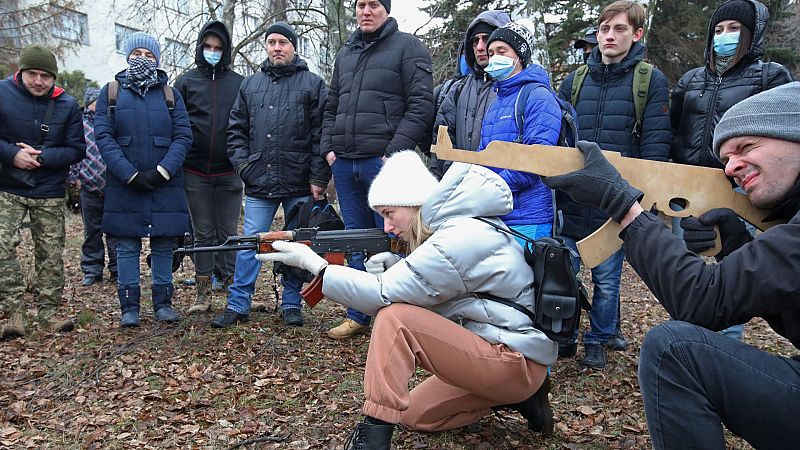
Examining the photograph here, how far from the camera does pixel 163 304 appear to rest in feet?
17.2

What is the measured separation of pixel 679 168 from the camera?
243cm

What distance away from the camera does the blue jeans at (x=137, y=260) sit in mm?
5035

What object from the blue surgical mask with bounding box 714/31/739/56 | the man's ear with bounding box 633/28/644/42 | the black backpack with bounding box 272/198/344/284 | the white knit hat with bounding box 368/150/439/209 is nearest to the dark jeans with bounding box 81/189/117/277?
the black backpack with bounding box 272/198/344/284

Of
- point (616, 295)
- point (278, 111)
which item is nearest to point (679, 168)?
point (616, 295)

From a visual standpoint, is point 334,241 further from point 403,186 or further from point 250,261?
point 250,261

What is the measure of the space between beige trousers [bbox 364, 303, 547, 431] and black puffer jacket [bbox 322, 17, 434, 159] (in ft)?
7.09

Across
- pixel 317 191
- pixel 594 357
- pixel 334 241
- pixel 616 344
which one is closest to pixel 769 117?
pixel 334 241

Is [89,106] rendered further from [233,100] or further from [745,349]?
[745,349]

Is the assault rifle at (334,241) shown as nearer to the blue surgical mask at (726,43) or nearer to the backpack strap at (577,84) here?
the backpack strap at (577,84)

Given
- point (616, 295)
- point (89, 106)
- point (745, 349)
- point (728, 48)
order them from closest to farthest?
point (745, 349), point (728, 48), point (616, 295), point (89, 106)

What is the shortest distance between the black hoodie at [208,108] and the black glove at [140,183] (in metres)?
0.79

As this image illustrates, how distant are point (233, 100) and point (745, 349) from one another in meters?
4.89

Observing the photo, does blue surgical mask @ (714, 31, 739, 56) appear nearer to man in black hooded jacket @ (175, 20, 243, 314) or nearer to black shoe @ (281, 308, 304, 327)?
black shoe @ (281, 308, 304, 327)

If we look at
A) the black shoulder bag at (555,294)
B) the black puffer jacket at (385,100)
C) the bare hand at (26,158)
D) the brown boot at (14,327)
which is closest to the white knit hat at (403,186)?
the black shoulder bag at (555,294)
